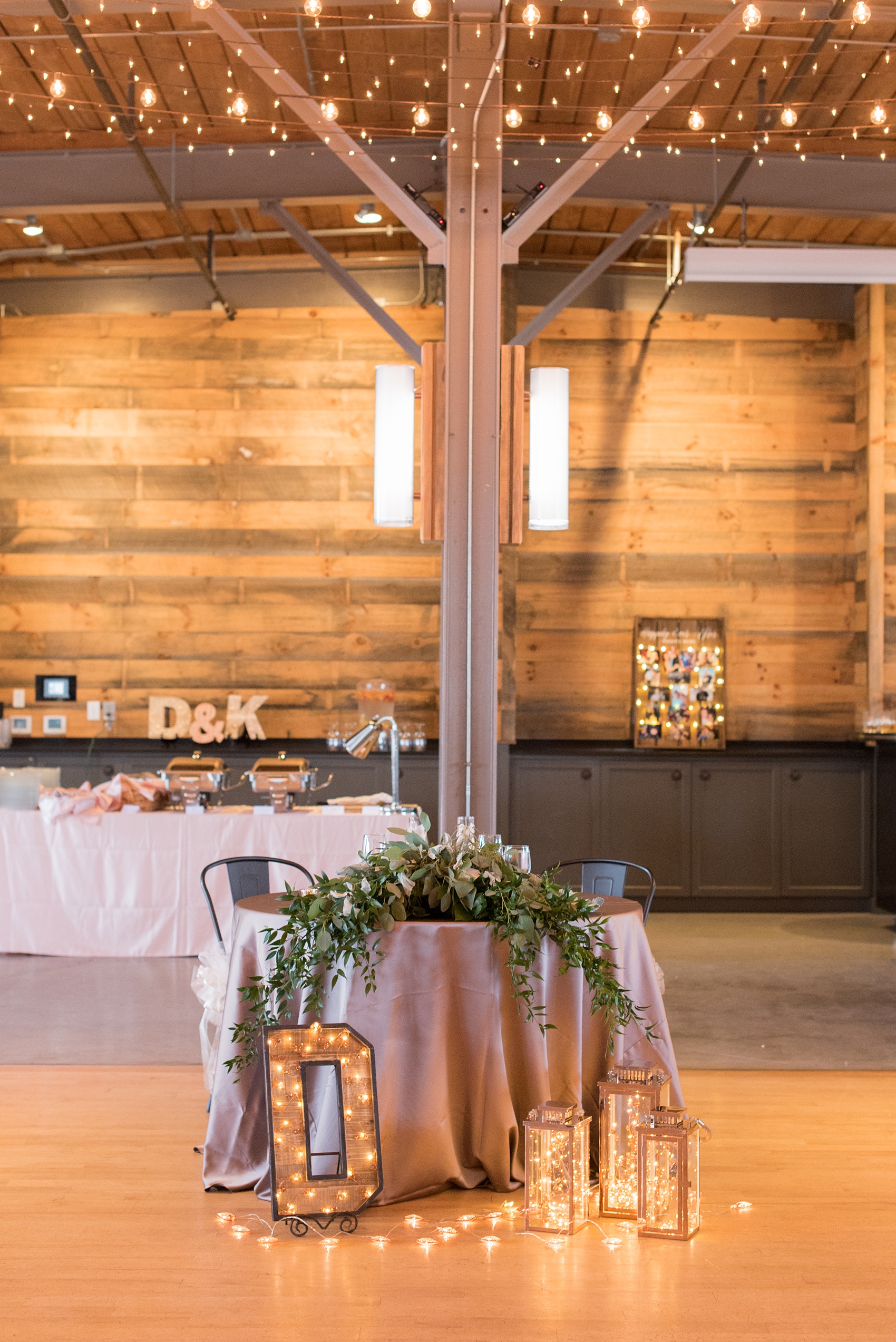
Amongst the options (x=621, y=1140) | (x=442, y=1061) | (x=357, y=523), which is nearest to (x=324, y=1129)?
(x=442, y=1061)

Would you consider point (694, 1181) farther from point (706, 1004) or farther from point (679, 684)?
point (679, 684)

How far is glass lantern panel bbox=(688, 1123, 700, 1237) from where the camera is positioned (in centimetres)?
310

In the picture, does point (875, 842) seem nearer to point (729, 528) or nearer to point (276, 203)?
point (729, 528)

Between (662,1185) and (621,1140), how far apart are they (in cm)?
18

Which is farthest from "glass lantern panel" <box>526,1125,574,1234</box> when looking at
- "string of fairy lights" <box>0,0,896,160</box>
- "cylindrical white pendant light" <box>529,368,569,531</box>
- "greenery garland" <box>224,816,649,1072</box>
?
"string of fairy lights" <box>0,0,896,160</box>

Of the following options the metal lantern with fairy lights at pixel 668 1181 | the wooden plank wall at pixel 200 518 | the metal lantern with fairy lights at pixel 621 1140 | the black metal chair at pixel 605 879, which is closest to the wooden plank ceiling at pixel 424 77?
the wooden plank wall at pixel 200 518

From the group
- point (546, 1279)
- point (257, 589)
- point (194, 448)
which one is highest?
point (194, 448)

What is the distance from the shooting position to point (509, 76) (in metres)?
6.40

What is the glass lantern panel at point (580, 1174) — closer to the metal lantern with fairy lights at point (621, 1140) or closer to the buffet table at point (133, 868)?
the metal lantern with fairy lights at point (621, 1140)

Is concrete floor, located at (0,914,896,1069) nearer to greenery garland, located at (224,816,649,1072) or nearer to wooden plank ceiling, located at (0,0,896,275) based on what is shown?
greenery garland, located at (224,816,649,1072)

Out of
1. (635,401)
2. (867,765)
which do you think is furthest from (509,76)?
(867,765)

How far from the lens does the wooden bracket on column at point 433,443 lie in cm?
558

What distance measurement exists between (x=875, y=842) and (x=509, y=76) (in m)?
5.14

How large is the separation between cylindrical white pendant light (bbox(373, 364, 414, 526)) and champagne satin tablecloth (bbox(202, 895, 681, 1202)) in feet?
7.98
